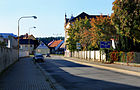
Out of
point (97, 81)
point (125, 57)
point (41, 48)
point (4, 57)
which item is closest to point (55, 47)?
point (41, 48)

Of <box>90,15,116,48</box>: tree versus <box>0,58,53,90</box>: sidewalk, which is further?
<box>90,15,116,48</box>: tree

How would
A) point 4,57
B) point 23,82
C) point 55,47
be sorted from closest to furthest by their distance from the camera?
point 23,82 → point 4,57 → point 55,47

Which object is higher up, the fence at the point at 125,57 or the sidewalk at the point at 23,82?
the fence at the point at 125,57

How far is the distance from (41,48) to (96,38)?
335 ft

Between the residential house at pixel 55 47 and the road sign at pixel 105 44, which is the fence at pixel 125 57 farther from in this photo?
the residential house at pixel 55 47

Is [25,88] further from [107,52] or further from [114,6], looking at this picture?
[107,52]

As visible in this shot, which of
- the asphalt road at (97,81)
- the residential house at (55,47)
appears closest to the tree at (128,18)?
the asphalt road at (97,81)

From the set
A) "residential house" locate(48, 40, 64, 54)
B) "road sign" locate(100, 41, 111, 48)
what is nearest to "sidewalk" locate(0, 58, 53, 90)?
"road sign" locate(100, 41, 111, 48)

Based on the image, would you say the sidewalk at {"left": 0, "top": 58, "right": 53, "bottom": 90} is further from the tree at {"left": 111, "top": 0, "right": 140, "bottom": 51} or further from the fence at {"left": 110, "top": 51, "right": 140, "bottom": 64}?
the tree at {"left": 111, "top": 0, "right": 140, "bottom": 51}

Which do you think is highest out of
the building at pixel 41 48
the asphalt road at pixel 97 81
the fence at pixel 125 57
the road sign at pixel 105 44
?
the building at pixel 41 48

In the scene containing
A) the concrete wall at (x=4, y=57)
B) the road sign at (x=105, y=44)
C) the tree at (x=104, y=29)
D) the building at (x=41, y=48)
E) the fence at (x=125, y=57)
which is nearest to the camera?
the concrete wall at (x=4, y=57)

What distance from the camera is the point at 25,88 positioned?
39.3 feet

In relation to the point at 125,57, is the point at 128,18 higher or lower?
higher

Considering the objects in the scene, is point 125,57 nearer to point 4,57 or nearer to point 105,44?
point 105,44
